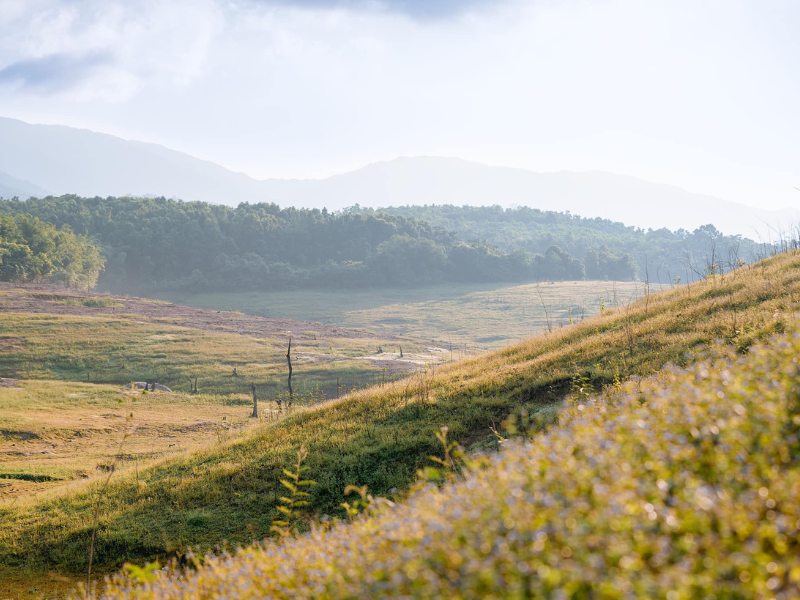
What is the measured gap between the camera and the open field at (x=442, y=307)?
262ft

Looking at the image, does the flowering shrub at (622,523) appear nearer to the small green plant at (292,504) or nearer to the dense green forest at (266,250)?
the small green plant at (292,504)

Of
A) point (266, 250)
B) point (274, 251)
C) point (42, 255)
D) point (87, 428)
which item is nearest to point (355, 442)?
point (87, 428)

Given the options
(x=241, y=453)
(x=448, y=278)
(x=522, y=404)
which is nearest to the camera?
(x=522, y=404)

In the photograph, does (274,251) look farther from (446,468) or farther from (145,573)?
(145,573)

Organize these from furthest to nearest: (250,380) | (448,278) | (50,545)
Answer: (448,278), (250,380), (50,545)

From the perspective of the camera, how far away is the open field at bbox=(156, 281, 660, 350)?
8000cm

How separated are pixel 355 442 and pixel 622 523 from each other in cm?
959

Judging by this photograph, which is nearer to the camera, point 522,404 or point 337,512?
point 337,512

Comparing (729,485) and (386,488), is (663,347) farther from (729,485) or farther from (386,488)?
(729,485)

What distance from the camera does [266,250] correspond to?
426 feet

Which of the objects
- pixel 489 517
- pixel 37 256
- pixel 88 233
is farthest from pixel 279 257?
pixel 489 517

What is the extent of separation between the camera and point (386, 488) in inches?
388

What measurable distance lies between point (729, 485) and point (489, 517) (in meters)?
1.44

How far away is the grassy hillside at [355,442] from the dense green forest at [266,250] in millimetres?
105414
